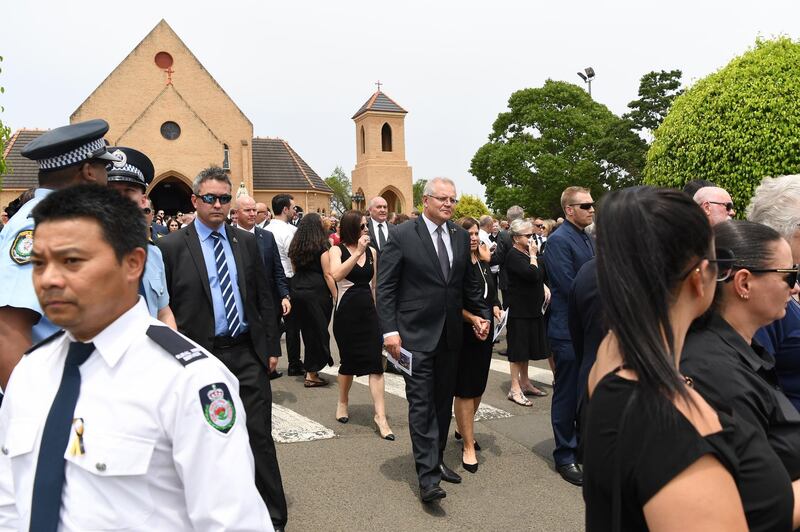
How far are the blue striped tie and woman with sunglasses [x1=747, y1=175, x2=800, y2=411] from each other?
9.40ft

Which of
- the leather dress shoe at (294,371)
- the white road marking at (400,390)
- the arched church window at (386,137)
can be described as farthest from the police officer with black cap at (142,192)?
the arched church window at (386,137)

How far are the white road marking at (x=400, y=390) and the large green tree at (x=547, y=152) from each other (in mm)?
36137

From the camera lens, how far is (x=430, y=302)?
5.02 m

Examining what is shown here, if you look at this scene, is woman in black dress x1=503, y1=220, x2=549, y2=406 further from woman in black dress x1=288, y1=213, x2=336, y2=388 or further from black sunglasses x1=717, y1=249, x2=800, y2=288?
black sunglasses x1=717, y1=249, x2=800, y2=288

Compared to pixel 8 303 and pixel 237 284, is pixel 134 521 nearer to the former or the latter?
pixel 8 303

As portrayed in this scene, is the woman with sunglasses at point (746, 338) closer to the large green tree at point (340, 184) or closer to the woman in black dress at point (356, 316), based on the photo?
the woman in black dress at point (356, 316)

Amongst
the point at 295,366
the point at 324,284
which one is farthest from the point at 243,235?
the point at 295,366

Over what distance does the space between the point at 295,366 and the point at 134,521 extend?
23.8ft

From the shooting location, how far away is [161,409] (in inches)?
64.1

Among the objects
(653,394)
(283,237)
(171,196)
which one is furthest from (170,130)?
(653,394)

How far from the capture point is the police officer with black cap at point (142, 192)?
122 inches

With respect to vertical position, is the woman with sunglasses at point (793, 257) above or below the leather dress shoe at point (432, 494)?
above

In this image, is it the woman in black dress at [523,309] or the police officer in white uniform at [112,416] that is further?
the woman in black dress at [523,309]

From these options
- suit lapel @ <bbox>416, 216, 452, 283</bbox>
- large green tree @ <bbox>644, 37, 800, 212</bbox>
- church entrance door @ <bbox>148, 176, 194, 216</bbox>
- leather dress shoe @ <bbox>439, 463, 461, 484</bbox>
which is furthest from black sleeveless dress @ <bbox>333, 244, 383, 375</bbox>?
church entrance door @ <bbox>148, 176, 194, 216</bbox>
